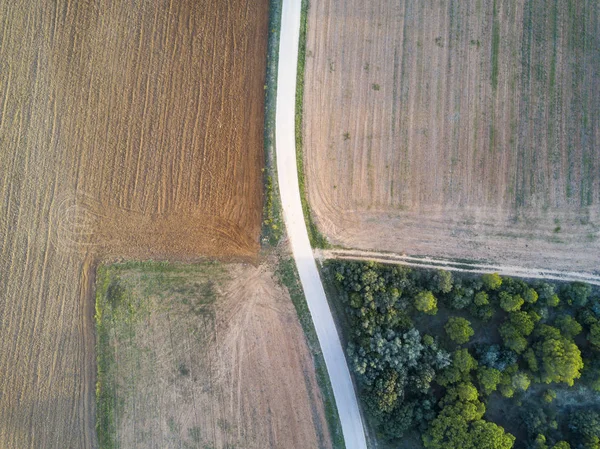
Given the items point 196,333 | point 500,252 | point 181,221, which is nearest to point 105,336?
point 196,333

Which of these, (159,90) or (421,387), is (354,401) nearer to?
(421,387)

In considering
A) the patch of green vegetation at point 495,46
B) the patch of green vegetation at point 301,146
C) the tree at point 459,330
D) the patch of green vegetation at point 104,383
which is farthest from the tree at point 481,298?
the patch of green vegetation at point 104,383

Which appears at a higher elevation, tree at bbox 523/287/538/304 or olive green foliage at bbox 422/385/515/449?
tree at bbox 523/287/538/304

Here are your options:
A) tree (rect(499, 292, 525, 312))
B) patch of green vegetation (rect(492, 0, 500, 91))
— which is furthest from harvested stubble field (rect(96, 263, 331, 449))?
patch of green vegetation (rect(492, 0, 500, 91))

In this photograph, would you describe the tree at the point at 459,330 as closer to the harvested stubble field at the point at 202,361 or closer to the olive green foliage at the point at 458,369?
the olive green foliage at the point at 458,369

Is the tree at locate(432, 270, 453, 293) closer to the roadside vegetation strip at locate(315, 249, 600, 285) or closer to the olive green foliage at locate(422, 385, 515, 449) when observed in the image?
the roadside vegetation strip at locate(315, 249, 600, 285)
